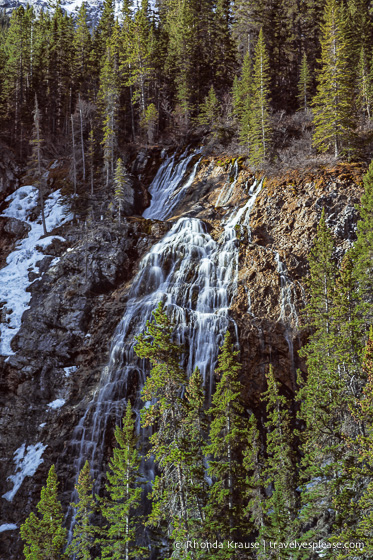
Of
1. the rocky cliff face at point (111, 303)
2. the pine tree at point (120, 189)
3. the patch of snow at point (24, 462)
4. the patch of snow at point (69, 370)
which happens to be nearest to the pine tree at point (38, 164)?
the rocky cliff face at point (111, 303)

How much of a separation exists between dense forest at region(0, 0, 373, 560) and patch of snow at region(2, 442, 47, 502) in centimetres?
276

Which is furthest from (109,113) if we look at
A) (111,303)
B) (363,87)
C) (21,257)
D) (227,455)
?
(227,455)

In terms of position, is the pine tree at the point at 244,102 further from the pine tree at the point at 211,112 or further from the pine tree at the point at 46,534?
the pine tree at the point at 46,534

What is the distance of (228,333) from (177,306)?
21.6 ft

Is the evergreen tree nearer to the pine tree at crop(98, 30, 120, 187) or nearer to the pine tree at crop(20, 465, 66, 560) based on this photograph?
the pine tree at crop(98, 30, 120, 187)

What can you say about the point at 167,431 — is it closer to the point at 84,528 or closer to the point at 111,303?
the point at 84,528

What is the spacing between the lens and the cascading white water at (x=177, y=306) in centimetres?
2242

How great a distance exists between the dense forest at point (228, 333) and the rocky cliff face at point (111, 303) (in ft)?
5.02

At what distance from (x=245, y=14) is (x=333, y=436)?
5241 cm

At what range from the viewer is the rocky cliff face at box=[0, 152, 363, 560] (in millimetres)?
23250

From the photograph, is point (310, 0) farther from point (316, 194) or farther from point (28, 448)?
point (28, 448)

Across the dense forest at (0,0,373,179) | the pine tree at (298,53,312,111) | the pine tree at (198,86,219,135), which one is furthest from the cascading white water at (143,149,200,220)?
the pine tree at (298,53,312,111)

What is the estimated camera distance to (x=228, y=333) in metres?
18.9

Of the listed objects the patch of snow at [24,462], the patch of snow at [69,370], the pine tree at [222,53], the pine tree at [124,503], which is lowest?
the patch of snow at [24,462]
